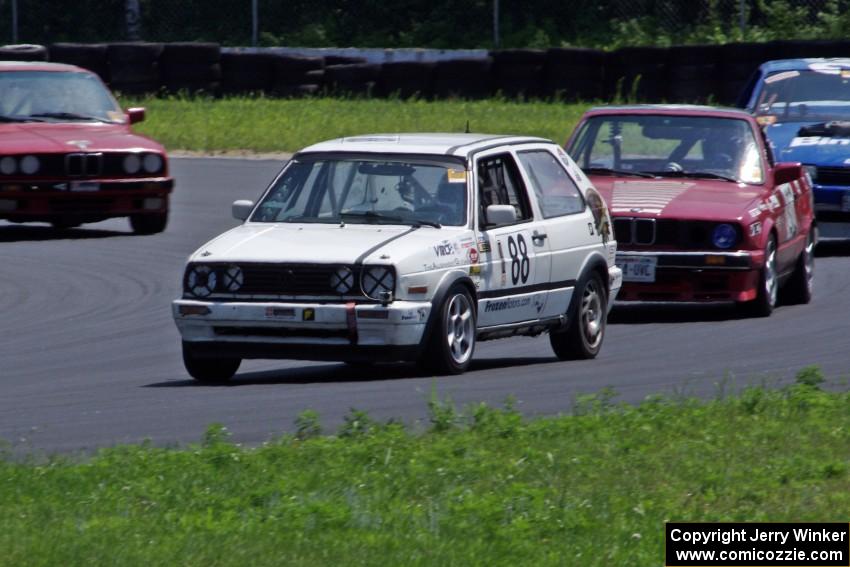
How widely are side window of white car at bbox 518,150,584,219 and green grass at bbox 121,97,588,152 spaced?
599 inches

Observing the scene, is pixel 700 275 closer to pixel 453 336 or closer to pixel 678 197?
pixel 678 197

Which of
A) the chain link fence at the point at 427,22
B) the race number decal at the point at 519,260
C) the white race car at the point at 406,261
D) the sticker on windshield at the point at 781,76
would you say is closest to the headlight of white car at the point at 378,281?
the white race car at the point at 406,261

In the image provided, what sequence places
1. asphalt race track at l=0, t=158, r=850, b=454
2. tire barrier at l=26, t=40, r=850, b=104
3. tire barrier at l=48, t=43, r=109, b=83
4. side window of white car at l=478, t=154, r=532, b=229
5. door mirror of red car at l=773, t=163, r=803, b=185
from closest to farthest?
asphalt race track at l=0, t=158, r=850, b=454
side window of white car at l=478, t=154, r=532, b=229
door mirror of red car at l=773, t=163, r=803, b=185
tire barrier at l=26, t=40, r=850, b=104
tire barrier at l=48, t=43, r=109, b=83

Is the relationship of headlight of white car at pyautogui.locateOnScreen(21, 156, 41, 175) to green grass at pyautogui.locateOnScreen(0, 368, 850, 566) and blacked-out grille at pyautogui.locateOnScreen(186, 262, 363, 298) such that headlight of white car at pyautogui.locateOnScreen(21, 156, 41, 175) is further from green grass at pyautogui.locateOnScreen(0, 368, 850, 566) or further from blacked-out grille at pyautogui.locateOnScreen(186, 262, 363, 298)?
green grass at pyautogui.locateOnScreen(0, 368, 850, 566)

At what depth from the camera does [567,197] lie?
11.3m

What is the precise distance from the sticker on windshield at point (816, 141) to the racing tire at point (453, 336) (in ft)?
23.2

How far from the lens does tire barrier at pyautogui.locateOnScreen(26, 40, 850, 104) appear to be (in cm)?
2934

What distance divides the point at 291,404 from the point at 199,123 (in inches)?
828

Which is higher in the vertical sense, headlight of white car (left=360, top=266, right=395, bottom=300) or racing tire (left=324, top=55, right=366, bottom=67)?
headlight of white car (left=360, top=266, right=395, bottom=300)

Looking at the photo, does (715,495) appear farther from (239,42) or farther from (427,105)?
(239,42)

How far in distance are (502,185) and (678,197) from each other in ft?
8.91

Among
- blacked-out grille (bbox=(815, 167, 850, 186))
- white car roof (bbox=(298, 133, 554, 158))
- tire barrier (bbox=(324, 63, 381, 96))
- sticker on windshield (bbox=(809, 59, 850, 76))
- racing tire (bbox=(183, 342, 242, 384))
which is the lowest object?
tire barrier (bbox=(324, 63, 381, 96))

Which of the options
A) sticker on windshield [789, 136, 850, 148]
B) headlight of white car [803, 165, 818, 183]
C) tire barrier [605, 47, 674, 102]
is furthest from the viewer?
tire barrier [605, 47, 674, 102]

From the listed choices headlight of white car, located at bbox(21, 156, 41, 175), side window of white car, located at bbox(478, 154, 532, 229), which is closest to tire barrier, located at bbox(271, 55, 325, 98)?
headlight of white car, located at bbox(21, 156, 41, 175)
